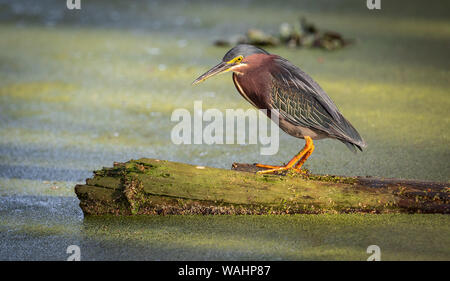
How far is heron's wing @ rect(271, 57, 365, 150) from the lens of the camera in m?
2.68

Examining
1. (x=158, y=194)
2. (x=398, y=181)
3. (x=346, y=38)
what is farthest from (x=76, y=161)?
(x=346, y=38)

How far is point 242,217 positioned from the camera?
2580 millimetres

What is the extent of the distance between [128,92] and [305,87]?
1.99m

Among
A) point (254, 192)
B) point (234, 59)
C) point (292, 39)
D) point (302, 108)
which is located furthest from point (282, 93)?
point (292, 39)

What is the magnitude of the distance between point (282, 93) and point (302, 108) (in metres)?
0.10

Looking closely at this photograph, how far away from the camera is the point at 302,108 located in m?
2.69

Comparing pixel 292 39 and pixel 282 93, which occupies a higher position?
pixel 292 39

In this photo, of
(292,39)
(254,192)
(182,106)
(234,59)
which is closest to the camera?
(254,192)

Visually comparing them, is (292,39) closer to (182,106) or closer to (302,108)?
(182,106)

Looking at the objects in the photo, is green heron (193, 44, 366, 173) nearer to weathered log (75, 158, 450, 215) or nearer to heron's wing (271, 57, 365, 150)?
heron's wing (271, 57, 365, 150)

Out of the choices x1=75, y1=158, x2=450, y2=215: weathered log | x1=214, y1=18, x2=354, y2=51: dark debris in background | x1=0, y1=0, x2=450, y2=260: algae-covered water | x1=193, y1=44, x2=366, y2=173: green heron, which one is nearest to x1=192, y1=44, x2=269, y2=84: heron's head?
x1=193, y1=44, x2=366, y2=173: green heron

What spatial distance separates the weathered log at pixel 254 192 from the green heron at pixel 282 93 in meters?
0.16

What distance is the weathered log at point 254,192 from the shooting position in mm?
2545
